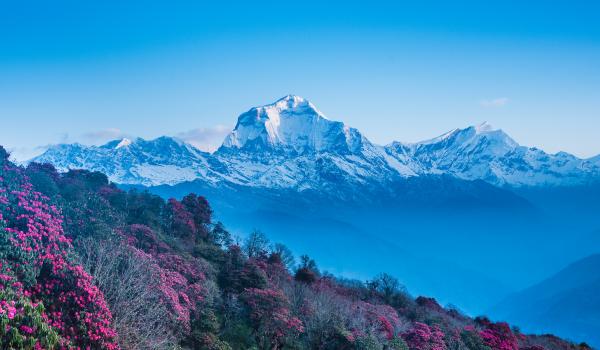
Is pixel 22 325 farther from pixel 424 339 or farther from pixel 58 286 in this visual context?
pixel 424 339

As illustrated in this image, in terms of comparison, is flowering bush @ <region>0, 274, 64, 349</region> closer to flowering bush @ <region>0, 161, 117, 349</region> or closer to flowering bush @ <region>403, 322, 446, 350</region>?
flowering bush @ <region>0, 161, 117, 349</region>

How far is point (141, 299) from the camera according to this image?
21.8 meters

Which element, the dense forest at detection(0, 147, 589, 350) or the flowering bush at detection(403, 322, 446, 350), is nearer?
the dense forest at detection(0, 147, 589, 350)

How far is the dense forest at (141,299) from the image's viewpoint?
17172 mm

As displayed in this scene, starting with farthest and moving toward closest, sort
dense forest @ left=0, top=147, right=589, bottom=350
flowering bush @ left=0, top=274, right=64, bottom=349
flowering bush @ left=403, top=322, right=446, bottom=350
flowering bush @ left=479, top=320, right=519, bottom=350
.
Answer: flowering bush @ left=479, top=320, right=519, bottom=350 → flowering bush @ left=403, top=322, right=446, bottom=350 → dense forest @ left=0, top=147, right=589, bottom=350 → flowering bush @ left=0, top=274, right=64, bottom=349

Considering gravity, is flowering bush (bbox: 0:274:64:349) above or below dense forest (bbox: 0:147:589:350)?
below

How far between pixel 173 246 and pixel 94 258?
55.7ft

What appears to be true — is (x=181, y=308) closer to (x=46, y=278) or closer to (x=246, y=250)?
(x=46, y=278)

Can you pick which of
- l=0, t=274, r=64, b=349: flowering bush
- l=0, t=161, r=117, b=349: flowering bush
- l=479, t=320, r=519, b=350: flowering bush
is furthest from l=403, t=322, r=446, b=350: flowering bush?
l=0, t=274, r=64, b=349: flowering bush

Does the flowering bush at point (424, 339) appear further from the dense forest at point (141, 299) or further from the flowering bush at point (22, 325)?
the flowering bush at point (22, 325)

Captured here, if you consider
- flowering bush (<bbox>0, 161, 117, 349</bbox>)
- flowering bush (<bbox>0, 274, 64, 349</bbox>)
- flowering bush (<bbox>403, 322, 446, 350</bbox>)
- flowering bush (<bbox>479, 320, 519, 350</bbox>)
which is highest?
flowering bush (<bbox>479, 320, 519, 350</bbox>)

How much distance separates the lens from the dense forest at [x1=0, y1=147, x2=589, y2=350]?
56.3 feet

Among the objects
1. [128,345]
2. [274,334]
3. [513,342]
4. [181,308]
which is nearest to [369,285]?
[513,342]

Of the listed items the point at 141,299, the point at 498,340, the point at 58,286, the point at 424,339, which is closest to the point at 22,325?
the point at 58,286
